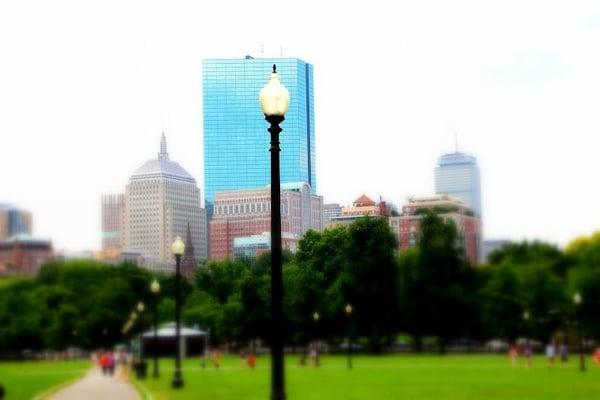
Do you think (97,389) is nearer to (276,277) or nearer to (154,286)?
(154,286)

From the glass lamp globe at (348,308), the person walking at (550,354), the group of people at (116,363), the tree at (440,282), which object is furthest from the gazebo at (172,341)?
the person walking at (550,354)

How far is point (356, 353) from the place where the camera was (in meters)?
43.8

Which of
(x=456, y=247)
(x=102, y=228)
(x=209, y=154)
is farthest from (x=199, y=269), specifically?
(x=456, y=247)

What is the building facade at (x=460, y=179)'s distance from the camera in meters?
19.0

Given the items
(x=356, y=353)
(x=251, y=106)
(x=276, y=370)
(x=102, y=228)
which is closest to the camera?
(x=276, y=370)

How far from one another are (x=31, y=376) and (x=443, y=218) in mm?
9310

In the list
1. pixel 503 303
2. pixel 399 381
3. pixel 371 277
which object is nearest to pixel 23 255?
pixel 371 277

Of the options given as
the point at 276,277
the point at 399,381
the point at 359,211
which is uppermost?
the point at 359,211

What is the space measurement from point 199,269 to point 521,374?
17059 millimetres

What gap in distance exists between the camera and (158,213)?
1888 cm

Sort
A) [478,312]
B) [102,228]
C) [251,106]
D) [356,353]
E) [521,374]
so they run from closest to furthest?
1. [102,228]
2. [251,106]
3. [478,312]
4. [521,374]
5. [356,353]

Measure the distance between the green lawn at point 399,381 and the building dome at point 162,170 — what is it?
6.91 meters

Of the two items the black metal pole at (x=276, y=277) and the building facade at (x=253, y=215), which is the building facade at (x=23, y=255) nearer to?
the black metal pole at (x=276, y=277)

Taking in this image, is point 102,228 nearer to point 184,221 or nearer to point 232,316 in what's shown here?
point 184,221
